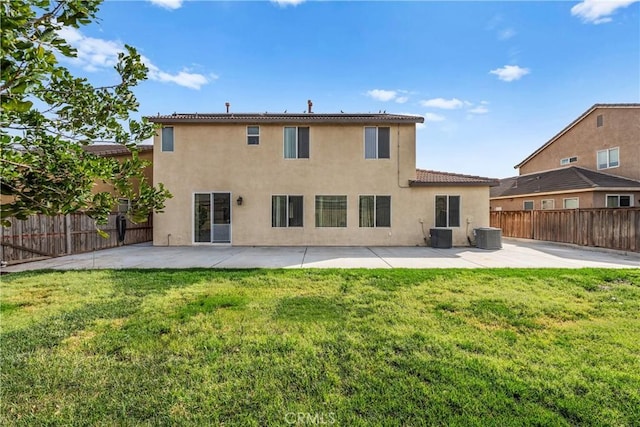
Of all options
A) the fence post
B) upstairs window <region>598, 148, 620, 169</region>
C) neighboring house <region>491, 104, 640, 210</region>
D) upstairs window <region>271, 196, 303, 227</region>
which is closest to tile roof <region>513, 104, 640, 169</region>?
neighboring house <region>491, 104, 640, 210</region>

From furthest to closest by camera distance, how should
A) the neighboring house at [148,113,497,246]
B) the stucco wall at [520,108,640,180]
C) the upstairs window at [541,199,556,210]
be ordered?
the upstairs window at [541,199,556,210]
the stucco wall at [520,108,640,180]
the neighboring house at [148,113,497,246]

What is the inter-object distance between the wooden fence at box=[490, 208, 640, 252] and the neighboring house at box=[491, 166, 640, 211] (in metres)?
3.12

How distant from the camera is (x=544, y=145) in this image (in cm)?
2330

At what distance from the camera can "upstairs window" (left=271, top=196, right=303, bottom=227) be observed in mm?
13195

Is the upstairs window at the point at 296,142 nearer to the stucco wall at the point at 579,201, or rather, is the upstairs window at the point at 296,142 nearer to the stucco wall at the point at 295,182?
the stucco wall at the point at 295,182

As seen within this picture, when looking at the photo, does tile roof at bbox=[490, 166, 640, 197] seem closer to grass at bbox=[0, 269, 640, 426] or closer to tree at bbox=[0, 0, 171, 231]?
grass at bbox=[0, 269, 640, 426]

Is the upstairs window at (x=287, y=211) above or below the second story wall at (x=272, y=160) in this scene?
below

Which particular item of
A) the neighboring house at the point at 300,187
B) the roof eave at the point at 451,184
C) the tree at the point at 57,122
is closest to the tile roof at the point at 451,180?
the roof eave at the point at 451,184

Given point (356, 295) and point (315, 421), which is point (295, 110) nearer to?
point (356, 295)

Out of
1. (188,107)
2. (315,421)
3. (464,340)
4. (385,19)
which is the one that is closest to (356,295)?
(464,340)

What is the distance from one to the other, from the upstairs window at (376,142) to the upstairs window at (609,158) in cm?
1583

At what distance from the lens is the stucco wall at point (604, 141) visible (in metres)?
16.8

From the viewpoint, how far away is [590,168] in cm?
1936

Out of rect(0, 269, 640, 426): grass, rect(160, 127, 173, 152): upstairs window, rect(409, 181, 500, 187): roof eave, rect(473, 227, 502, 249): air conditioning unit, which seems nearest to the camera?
rect(0, 269, 640, 426): grass
